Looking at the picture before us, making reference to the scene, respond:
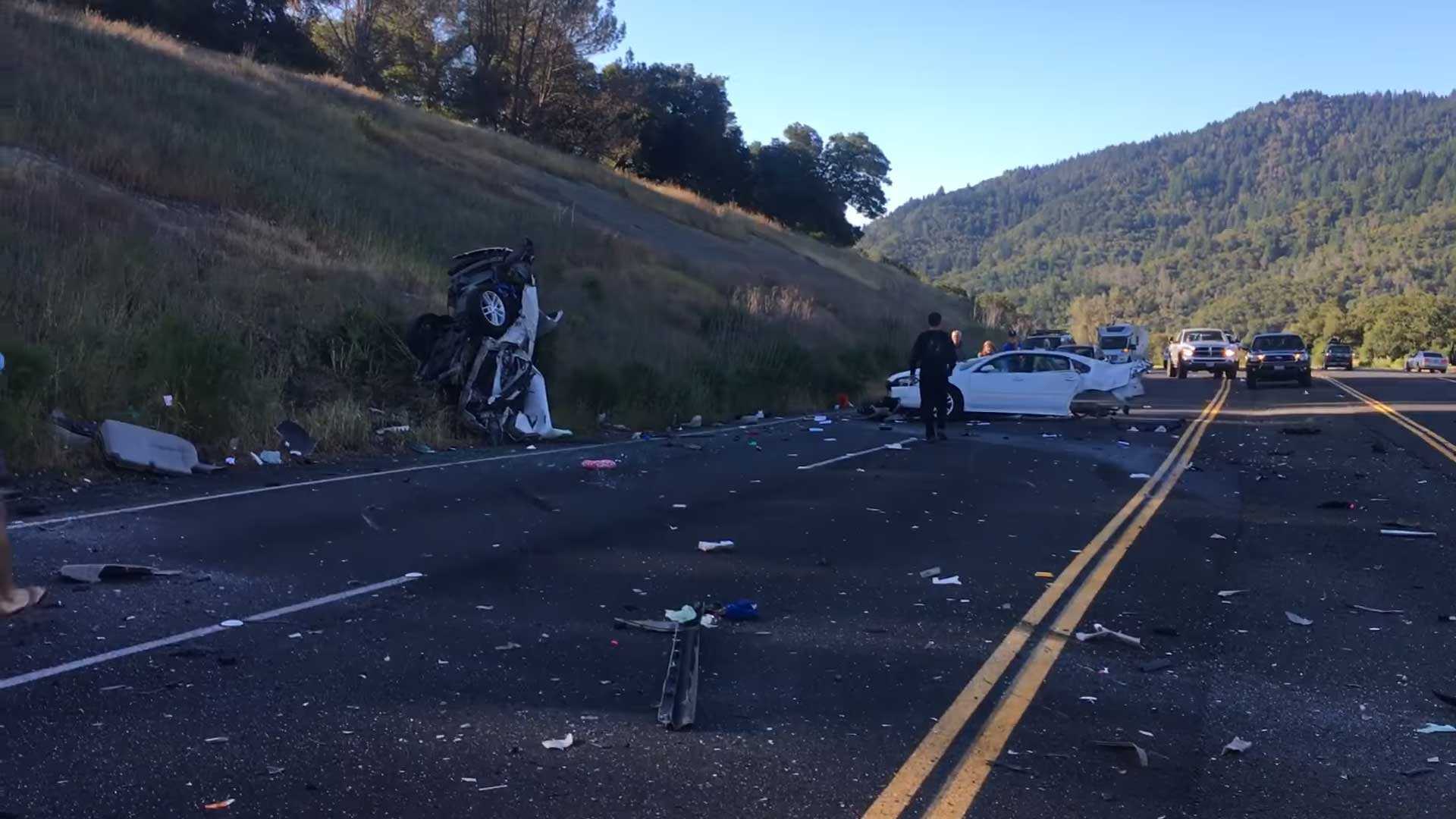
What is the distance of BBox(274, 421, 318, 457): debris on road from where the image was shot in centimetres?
1578

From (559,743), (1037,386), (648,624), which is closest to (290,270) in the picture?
(1037,386)

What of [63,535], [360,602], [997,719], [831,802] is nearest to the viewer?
[831,802]

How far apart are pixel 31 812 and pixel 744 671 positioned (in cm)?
333

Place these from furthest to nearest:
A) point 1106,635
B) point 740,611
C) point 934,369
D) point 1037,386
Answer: point 1037,386, point 934,369, point 740,611, point 1106,635

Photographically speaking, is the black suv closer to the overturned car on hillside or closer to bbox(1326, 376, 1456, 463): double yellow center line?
bbox(1326, 376, 1456, 463): double yellow center line

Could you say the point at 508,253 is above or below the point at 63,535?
above

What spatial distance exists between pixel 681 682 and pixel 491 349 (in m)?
13.0

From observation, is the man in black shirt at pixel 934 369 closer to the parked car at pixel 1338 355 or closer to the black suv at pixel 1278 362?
the black suv at pixel 1278 362

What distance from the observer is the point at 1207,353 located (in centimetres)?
4844

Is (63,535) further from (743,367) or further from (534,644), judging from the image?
(743,367)

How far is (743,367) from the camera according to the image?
2855 cm

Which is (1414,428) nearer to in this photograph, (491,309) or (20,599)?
(491,309)

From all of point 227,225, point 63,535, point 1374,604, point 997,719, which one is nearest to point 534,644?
point 997,719

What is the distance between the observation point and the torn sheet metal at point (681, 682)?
236 inches
